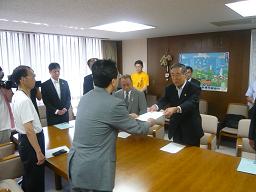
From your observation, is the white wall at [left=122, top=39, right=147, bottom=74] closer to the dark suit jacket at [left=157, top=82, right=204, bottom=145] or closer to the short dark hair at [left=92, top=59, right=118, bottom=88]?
the dark suit jacket at [left=157, top=82, right=204, bottom=145]

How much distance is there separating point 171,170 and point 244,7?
2.17 m

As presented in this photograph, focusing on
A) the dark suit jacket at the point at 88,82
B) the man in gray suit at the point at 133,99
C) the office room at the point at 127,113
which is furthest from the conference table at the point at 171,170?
the dark suit jacket at the point at 88,82

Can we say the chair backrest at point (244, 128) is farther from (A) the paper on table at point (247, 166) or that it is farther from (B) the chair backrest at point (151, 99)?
(B) the chair backrest at point (151, 99)

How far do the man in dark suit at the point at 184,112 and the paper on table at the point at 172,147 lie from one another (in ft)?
0.60

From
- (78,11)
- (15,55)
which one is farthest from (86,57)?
(78,11)

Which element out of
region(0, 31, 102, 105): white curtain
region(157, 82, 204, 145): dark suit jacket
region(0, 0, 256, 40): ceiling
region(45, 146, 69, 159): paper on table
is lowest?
region(45, 146, 69, 159): paper on table

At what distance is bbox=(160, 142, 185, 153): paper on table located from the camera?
2.35 m

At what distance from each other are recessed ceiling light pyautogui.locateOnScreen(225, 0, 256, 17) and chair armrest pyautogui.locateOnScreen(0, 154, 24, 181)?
9.50 ft

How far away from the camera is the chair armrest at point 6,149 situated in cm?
280

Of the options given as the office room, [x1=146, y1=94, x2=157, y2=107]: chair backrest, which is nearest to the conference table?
the office room

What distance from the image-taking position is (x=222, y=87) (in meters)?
5.19

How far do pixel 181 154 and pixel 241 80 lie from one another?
341 centimetres

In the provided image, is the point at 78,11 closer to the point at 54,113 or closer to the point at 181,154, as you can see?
the point at 54,113

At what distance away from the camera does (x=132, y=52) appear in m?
6.82
